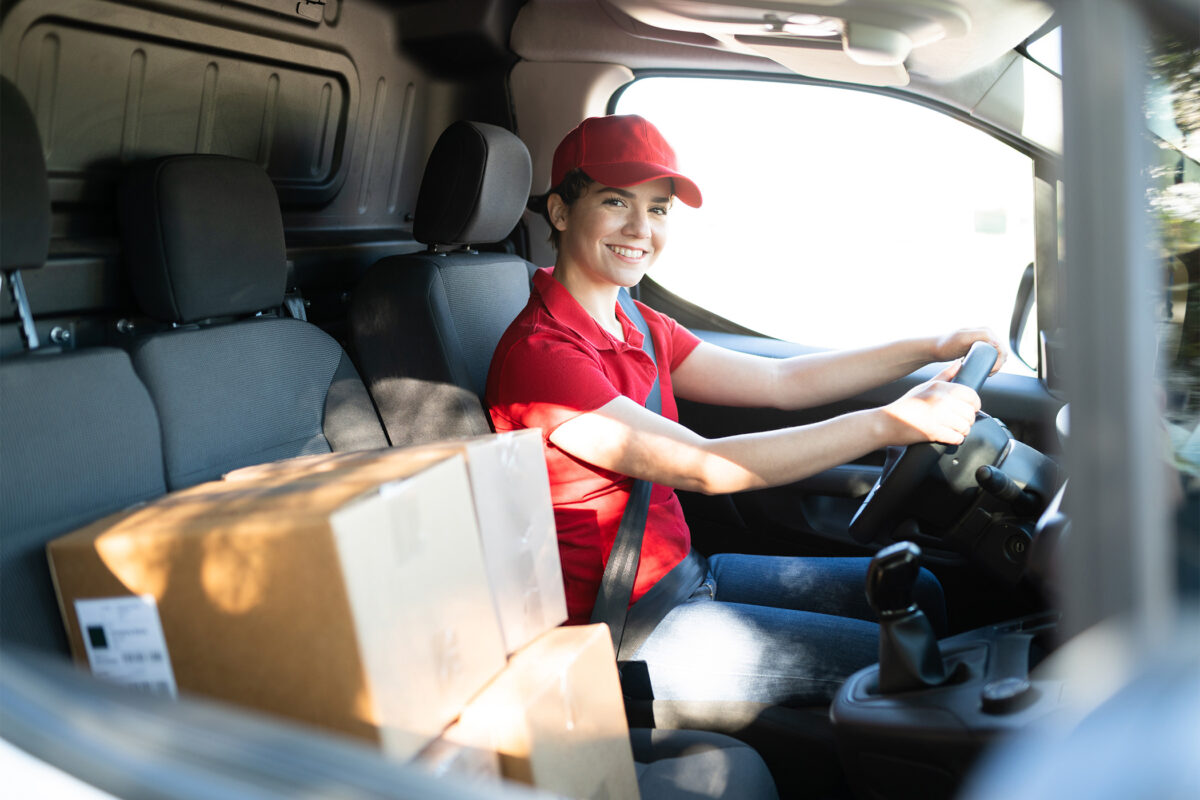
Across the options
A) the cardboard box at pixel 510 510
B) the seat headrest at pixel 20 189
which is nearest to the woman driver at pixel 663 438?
the cardboard box at pixel 510 510

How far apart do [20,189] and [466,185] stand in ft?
3.16

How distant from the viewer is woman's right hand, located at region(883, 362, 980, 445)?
1670 mm

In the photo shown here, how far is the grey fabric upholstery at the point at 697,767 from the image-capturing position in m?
1.44

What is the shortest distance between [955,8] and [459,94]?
6.25ft

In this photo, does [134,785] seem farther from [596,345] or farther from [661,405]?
[661,405]

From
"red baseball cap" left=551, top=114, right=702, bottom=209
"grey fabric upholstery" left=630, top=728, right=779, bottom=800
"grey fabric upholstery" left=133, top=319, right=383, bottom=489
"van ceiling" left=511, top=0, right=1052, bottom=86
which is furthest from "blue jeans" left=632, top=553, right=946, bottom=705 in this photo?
"van ceiling" left=511, top=0, right=1052, bottom=86

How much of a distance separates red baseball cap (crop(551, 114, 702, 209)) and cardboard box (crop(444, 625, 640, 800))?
103cm

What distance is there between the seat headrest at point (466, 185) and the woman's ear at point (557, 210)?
127 millimetres

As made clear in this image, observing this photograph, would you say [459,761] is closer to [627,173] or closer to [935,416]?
[935,416]

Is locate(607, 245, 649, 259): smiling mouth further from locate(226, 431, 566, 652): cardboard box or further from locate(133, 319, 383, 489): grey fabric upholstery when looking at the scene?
locate(226, 431, 566, 652): cardboard box

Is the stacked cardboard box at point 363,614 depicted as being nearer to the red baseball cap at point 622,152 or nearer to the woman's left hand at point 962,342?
the red baseball cap at point 622,152

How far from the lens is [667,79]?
282 centimetres

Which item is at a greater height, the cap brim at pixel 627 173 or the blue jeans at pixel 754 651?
the cap brim at pixel 627 173

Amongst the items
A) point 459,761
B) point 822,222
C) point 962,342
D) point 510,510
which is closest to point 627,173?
point 962,342
